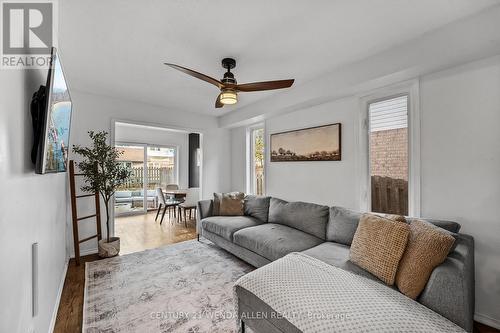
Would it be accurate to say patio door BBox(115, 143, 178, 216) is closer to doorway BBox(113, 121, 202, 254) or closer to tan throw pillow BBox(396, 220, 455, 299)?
doorway BBox(113, 121, 202, 254)

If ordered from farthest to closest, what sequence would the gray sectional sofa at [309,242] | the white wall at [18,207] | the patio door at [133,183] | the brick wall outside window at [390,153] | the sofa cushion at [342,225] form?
the patio door at [133,183] < the brick wall outside window at [390,153] < the sofa cushion at [342,225] < the gray sectional sofa at [309,242] < the white wall at [18,207]

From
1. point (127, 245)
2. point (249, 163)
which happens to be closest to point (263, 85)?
point (249, 163)

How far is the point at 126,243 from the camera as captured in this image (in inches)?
150

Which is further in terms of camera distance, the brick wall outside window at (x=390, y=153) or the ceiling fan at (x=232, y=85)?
the brick wall outside window at (x=390, y=153)

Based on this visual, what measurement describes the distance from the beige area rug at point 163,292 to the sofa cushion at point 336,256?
0.96 m

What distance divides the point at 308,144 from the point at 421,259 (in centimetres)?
219

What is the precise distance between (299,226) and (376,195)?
3.39 ft

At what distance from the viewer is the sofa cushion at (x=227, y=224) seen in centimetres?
312

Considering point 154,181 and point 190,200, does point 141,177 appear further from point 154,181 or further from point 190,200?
point 190,200

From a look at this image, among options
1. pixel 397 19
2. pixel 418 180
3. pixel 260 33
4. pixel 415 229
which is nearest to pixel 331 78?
pixel 397 19

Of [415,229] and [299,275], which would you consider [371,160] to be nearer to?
[415,229]

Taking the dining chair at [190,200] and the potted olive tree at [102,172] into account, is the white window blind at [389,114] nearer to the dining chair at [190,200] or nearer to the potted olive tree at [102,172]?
the potted olive tree at [102,172]

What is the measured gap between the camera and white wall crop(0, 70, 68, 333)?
937 mm

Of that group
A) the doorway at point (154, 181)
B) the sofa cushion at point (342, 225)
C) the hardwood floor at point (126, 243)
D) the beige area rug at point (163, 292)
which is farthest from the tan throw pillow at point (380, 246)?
the doorway at point (154, 181)
